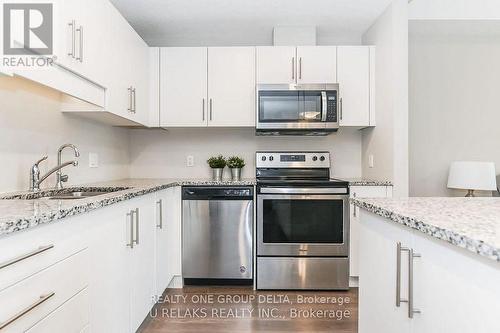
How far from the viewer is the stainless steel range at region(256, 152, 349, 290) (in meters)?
2.47

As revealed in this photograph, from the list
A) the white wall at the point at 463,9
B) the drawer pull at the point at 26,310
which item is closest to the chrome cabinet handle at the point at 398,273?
the drawer pull at the point at 26,310

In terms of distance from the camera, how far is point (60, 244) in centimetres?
107

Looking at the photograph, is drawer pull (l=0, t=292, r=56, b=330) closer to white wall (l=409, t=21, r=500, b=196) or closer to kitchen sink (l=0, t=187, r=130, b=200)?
kitchen sink (l=0, t=187, r=130, b=200)

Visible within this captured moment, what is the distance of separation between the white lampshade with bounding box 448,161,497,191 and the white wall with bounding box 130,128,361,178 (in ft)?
2.75

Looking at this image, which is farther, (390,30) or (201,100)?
(201,100)

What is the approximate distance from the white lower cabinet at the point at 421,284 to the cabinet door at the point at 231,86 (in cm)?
167

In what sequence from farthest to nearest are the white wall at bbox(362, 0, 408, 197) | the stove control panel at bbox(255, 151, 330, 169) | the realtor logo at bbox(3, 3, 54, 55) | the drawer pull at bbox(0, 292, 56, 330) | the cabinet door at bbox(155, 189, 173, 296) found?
1. the stove control panel at bbox(255, 151, 330, 169)
2. the white wall at bbox(362, 0, 408, 197)
3. the cabinet door at bbox(155, 189, 173, 296)
4. the realtor logo at bbox(3, 3, 54, 55)
5. the drawer pull at bbox(0, 292, 56, 330)

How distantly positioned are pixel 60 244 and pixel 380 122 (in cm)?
247

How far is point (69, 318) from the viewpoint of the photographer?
3.65 ft

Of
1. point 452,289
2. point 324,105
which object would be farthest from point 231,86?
point 452,289

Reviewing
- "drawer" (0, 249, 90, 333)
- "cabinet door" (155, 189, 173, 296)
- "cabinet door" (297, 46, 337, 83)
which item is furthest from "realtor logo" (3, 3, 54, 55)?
"cabinet door" (297, 46, 337, 83)

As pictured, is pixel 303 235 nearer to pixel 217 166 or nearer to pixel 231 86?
pixel 217 166

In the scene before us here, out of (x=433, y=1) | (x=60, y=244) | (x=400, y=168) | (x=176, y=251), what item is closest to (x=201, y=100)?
(x=176, y=251)

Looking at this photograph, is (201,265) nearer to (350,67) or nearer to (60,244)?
(60,244)
